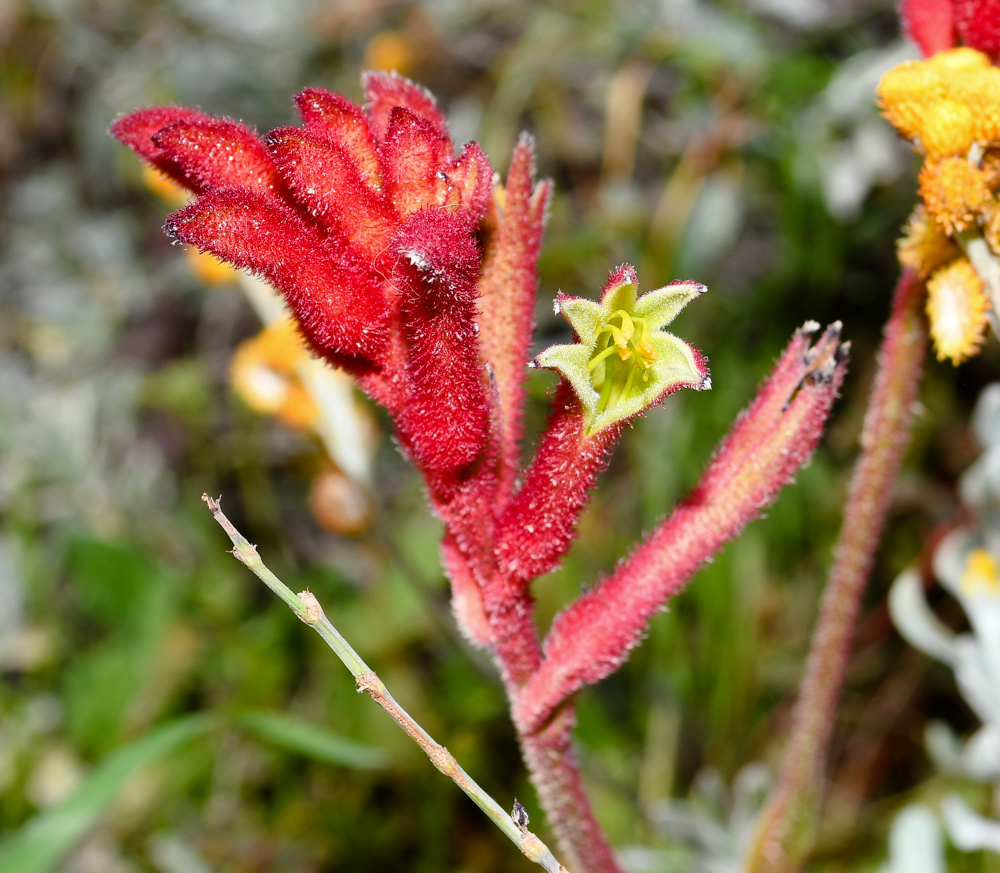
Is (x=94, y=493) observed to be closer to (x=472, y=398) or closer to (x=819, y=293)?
(x=819, y=293)

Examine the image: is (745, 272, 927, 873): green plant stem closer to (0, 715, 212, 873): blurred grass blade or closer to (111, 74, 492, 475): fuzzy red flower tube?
(111, 74, 492, 475): fuzzy red flower tube

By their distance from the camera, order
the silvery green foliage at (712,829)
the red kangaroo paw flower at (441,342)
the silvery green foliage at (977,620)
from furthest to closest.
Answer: the silvery green foliage at (712,829), the silvery green foliage at (977,620), the red kangaroo paw flower at (441,342)

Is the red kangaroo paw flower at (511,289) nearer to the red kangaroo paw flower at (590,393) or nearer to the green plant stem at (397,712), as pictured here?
the red kangaroo paw flower at (590,393)

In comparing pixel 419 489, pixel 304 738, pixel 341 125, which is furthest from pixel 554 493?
pixel 419 489

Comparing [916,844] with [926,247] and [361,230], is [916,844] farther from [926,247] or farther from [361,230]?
[361,230]

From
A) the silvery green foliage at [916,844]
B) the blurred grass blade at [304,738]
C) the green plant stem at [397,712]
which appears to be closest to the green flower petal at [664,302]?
the green plant stem at [397,712]

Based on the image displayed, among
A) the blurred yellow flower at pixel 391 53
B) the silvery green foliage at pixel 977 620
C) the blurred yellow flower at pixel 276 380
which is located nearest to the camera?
the silvery green foliage at pixel 977 620

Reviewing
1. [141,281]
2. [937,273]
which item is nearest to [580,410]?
[937,273]
